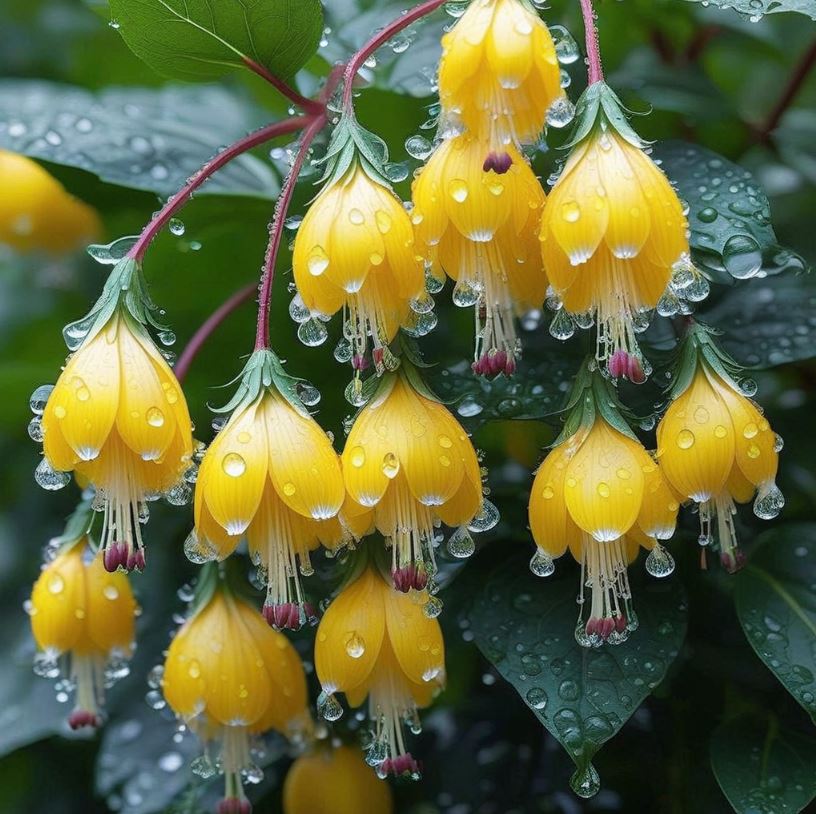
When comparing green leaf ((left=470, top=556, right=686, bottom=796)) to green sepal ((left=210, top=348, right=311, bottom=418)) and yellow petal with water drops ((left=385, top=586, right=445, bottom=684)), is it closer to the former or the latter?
yellow petal with water drops ((left=385, top=586, right=445, bottom=684))

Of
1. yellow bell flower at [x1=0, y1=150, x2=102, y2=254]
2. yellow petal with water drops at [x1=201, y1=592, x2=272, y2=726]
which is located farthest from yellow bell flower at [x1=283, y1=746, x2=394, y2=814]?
yellow bell flower at [x1=0, y1=150, x2=102, y2=254]

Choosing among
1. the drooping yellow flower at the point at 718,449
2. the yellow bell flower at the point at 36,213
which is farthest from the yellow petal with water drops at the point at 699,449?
the yellow bell flower at the point at 36,213

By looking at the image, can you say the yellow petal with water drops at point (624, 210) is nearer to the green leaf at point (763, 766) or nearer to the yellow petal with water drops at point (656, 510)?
the yellow petal with water drops at point (656, 510)

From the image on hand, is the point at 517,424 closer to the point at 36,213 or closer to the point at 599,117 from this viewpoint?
the point at 599,117

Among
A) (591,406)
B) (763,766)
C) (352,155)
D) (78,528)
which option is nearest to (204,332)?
(78,528)

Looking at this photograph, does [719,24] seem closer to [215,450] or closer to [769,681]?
[769,681]
